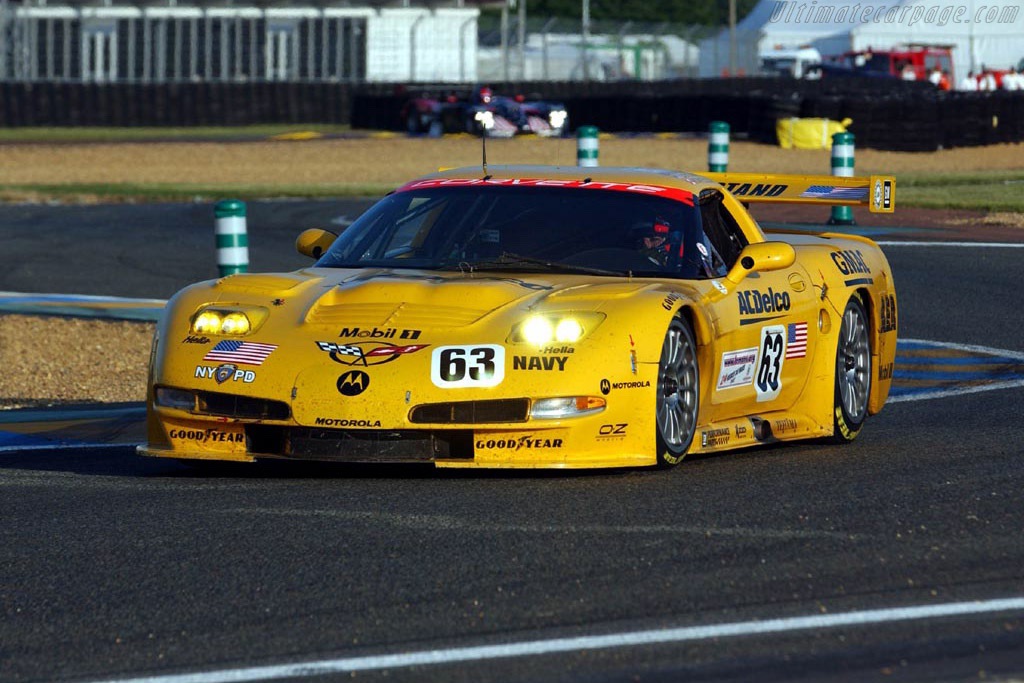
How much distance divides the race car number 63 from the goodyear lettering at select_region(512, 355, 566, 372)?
0.17 ft

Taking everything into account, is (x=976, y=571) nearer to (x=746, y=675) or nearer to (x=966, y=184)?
(x=746, y=675)

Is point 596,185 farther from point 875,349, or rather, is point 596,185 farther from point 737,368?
point 875,349

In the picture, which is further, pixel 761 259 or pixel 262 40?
pixel 262 40

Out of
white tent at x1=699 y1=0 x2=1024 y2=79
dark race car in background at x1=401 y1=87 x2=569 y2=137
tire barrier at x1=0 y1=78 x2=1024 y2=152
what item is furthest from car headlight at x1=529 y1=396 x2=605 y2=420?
white tent at x1=699 y1=0 x2=1024 y2=79

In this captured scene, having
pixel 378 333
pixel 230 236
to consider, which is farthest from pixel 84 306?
pixel 378 333

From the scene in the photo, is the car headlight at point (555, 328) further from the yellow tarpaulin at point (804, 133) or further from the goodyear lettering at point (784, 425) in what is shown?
the yellow tarpaulin at point (804, 133)

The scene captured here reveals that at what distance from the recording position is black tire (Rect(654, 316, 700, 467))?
6.73 metres

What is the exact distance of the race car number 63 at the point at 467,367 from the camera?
6.48 metres

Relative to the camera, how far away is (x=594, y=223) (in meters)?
7.72

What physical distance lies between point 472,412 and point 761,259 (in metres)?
1.68

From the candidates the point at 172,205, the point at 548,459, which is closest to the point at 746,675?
the point at 548,459

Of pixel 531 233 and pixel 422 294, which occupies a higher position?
pixel 531 233

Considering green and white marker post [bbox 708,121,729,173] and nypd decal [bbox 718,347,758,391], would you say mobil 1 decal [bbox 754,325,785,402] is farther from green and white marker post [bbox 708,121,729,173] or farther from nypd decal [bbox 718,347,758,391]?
green and white marker post [bbox 708,121,729,173]

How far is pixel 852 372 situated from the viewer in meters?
8.31
